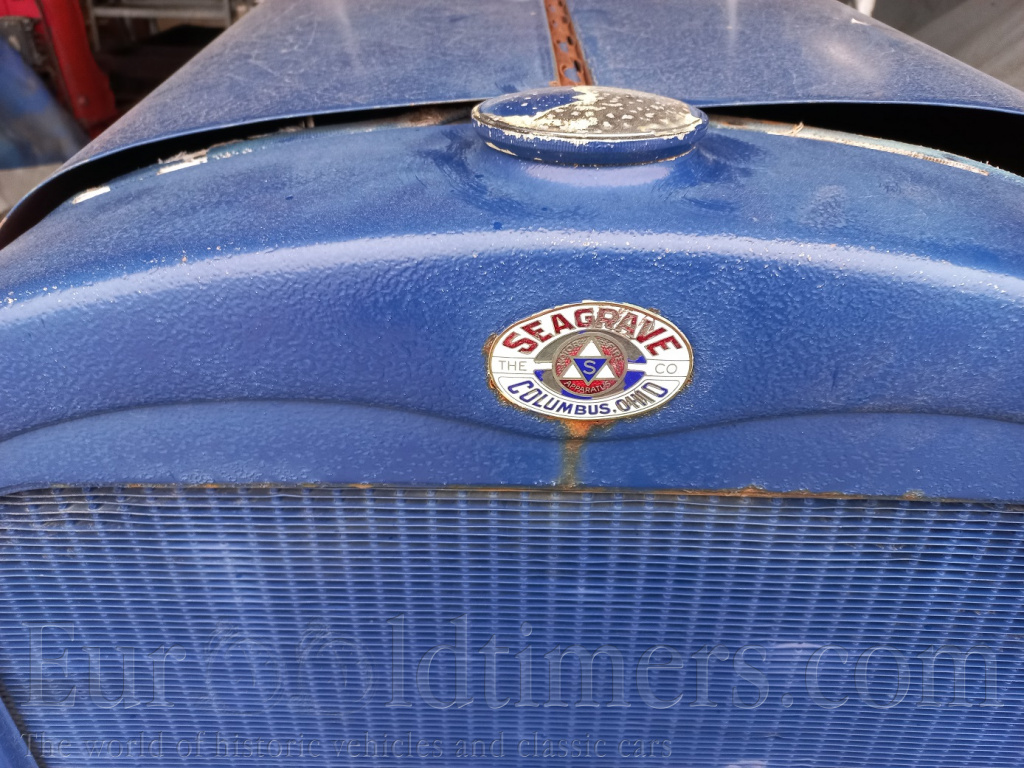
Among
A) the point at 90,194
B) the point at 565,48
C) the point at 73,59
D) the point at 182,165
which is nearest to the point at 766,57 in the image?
the point at 565,48

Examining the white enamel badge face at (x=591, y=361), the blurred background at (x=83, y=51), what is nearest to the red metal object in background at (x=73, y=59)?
the blurred background at (x=83, y=51)

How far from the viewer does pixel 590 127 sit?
0.87 m

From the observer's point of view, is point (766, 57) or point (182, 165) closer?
point (182, 165)

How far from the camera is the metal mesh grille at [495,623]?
959 mm

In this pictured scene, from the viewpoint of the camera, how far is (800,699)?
111 cm

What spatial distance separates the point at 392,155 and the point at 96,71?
9.04 ft

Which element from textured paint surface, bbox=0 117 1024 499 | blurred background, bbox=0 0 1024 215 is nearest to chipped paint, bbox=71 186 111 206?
textured paint surface, bbox=0 117 1024 499

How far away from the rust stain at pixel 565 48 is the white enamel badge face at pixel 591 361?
1.89 feet

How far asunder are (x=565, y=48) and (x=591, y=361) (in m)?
0.81

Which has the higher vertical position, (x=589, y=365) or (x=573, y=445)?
(x=589, y=365)

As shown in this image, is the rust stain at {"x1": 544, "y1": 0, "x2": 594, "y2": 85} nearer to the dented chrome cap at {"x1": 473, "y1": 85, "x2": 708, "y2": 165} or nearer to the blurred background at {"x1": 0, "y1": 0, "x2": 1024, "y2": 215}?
the dented chrome cap at {"x1": 473, "y1": 85, "x2": 708, "y2": 165}

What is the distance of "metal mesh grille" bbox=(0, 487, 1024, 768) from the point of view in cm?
96

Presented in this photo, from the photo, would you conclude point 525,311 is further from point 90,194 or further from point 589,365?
point 90,194

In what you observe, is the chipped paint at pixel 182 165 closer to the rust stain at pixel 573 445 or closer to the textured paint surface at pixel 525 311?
the textured paint surface at pixel 525 311
